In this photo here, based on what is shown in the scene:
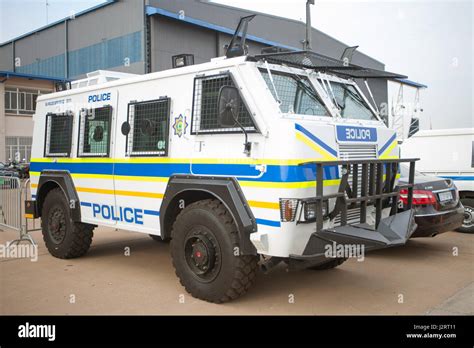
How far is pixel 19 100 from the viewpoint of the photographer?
2973 cm

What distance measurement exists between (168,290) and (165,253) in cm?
227

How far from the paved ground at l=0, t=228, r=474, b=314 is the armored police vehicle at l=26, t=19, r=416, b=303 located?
431 millimetres

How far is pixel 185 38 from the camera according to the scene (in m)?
25.3

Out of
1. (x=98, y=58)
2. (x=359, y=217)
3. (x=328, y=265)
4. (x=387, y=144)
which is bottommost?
(x=328, y=265)

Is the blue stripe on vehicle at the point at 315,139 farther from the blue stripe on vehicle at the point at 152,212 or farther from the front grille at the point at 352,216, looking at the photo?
the blue stripe on vehicle at the point at 152,212

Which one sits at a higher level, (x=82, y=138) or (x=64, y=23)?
(x=64, y=23)

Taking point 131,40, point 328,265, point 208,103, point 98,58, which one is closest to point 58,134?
point 208,103

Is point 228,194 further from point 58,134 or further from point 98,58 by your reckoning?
point 98,58

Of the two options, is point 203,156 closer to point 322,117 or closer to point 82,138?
point 322,117

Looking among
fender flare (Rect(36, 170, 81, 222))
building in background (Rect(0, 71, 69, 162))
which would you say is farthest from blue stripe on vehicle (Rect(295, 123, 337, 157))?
building in background (Rect(0, 71, 69, 162))

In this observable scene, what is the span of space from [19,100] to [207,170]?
28844 mm

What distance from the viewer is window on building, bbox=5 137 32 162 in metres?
29.0

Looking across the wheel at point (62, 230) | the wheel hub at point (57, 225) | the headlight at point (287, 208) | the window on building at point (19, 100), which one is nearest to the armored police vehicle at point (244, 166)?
the headlight at point (287, 208)
